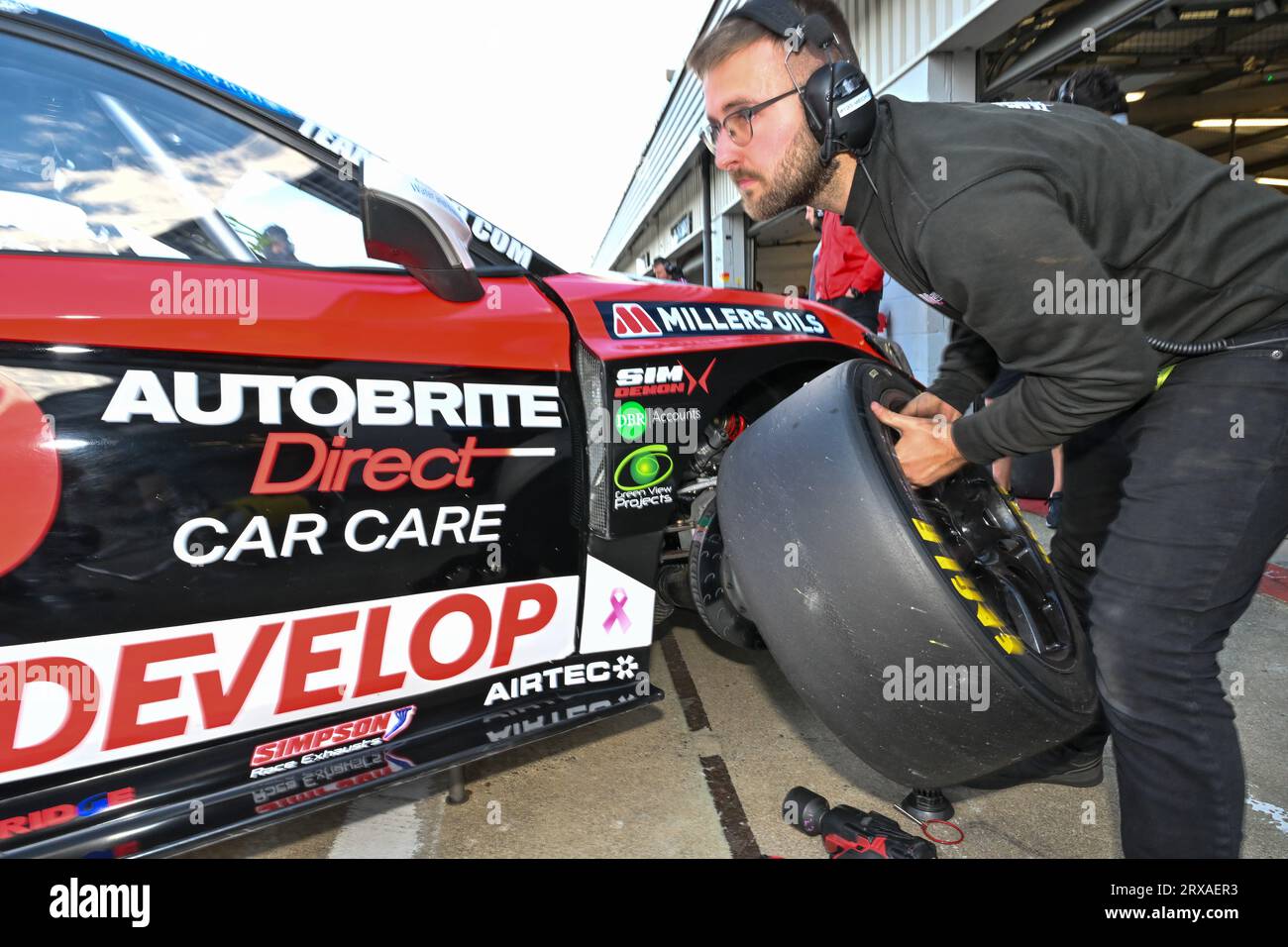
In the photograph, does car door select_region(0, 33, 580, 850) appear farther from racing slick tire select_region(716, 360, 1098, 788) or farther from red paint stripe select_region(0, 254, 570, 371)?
racing slick tire select_region(716, 360, 1098, 788)

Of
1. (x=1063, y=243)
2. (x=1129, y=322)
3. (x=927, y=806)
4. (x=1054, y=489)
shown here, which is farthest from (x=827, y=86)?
(x=1054, y=489)

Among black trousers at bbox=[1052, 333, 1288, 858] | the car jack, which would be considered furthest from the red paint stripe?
the car jack

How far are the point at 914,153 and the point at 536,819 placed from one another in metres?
1.66

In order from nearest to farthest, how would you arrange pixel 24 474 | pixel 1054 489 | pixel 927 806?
pixel 24 474 → pixel 927 806 → pixel 1054 489

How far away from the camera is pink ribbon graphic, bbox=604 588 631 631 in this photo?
6.52ft

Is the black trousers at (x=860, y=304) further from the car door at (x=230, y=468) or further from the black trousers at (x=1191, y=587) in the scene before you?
the black trousers at (x=1191, y=587)

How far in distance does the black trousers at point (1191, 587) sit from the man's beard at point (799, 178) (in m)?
0.72

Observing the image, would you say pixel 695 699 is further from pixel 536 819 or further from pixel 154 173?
pixel 154 173

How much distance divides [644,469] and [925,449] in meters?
0.74

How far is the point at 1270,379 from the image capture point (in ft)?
4.31

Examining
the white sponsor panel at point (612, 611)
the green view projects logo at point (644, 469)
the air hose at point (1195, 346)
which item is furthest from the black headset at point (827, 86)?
the white sponsor panel at point (612, 611)

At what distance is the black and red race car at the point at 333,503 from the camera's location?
135 cm

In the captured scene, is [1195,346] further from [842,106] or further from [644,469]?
[644,469]

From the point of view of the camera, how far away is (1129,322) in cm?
132
